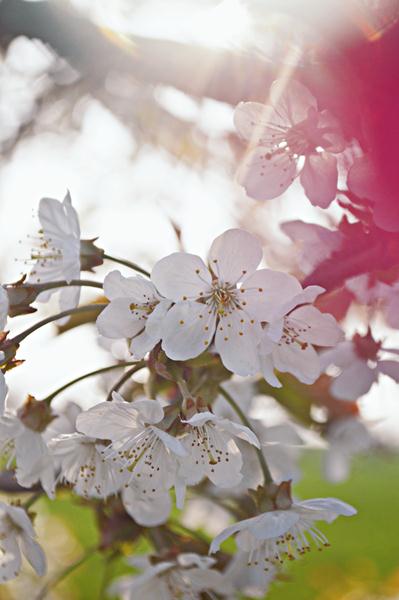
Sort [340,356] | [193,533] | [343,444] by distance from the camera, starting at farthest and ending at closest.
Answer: [343,444] < [193,533] < [340,356]

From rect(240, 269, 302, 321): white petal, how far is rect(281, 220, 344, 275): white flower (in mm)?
109

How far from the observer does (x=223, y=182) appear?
1837 mm

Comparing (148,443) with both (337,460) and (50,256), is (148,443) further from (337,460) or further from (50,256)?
(337,460)

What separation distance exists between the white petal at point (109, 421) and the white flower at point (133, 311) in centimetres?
5

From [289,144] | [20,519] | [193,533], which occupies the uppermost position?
[289,144]

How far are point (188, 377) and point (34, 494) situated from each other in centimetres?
34

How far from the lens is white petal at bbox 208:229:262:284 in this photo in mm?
668

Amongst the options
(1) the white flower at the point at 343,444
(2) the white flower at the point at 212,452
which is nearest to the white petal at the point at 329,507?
(2) the white flower at the point at 212,452

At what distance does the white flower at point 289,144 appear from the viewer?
688mm

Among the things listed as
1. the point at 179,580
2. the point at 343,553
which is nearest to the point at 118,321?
the point at 179,580

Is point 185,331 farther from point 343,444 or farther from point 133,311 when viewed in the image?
point 343,444

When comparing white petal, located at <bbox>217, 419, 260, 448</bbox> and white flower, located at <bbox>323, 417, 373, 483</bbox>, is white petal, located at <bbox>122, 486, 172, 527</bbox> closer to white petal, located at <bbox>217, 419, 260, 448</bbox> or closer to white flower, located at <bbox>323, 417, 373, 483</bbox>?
white petal, located at <bbox>217, 419, 260, 448</bbox>

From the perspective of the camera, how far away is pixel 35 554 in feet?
2.89

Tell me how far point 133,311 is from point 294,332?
→ 0.49ft
